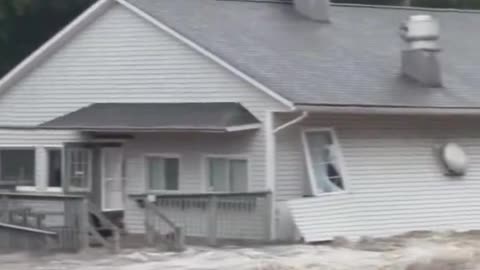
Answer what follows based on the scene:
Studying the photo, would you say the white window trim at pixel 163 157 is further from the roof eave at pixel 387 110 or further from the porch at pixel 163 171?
the roof eave at pixel 387 110

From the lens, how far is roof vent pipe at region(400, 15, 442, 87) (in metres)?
30.2

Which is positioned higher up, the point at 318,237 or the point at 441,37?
the point at 441,37

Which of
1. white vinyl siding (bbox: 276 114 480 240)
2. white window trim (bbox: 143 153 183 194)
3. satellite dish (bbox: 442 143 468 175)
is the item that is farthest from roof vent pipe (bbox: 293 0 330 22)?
white window trim (bbox: 143 153 183 194)

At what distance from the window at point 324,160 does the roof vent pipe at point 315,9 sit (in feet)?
18.9

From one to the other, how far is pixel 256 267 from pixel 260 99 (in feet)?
20.6

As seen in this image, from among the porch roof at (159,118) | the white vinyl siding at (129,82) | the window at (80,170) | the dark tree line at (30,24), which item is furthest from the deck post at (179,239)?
the dark tree line at (30,24)

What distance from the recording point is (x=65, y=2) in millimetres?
45219

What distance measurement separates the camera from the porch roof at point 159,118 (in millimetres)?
26422

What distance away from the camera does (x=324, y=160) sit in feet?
90.5

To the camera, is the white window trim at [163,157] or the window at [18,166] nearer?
the white window trim at [163,157]

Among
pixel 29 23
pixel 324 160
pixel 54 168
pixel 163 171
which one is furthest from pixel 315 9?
pixel 29 23

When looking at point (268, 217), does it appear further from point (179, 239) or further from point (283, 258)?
point (283, 258)

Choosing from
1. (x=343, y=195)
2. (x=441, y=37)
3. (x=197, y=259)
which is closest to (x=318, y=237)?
(x=343, y=195)

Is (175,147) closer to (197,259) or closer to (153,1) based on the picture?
(153,1)
